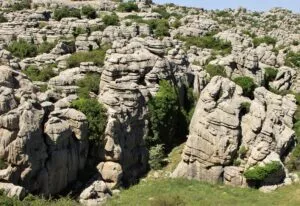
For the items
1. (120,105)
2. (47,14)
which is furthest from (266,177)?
(47,14)

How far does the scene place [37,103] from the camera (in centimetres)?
3288

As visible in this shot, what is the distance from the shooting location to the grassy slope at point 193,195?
3244 centimetres

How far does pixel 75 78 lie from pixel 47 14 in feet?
116

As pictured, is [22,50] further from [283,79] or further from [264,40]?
[264,40]

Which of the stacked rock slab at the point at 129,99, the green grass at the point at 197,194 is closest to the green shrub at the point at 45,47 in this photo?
the stacked rock slab at the point at 129,99

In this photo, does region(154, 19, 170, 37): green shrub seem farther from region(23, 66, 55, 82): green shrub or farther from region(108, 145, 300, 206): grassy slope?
region(108, 145, 300, 206): grassy slope

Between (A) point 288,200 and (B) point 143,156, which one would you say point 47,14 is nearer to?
(B) point 143,156

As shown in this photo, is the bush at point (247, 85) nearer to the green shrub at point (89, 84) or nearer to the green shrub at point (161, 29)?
the green shrub at point (89, 84)

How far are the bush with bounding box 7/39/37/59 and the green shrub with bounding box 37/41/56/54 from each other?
0.55m

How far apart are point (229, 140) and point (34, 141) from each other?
14.5m

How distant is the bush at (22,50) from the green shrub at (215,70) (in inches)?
759

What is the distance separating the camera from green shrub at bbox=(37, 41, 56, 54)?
55.6 meters

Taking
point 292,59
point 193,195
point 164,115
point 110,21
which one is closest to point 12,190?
point 193,195

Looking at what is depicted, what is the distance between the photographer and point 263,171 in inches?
1396
